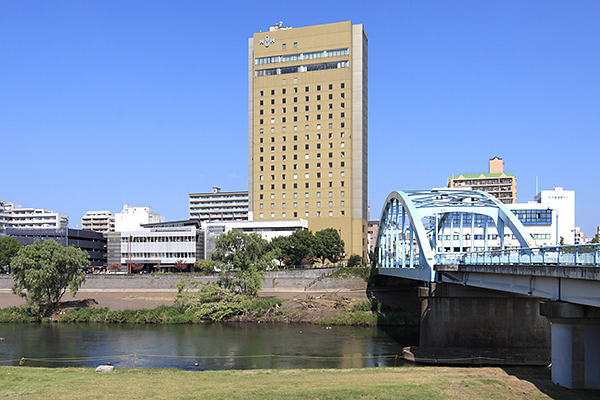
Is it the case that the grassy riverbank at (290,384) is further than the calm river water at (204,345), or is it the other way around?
the calm river water at (204,345)

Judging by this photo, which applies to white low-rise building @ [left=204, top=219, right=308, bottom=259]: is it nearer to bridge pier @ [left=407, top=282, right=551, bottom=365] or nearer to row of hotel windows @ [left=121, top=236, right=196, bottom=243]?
row of hotel windows @ [left=121, top=236, right=196, bottom=243]

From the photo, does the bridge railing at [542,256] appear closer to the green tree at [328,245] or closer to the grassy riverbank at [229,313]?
the grassy riverbank at [229,313]

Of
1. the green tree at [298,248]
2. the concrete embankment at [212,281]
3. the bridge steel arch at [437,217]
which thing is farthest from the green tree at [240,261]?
the green tree at [298,248]

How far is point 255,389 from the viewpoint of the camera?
84.9ft

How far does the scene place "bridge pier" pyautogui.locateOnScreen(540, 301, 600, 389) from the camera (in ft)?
78.7

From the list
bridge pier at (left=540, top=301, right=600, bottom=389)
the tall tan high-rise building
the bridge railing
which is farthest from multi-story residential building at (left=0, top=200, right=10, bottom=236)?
bridge pier at (left=540, top=301, right=600, bottom=389)

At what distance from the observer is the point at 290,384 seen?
89.1 ft

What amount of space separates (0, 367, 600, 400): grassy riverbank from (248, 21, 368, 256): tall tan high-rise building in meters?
85.4

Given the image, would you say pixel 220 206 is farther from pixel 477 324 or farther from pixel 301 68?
pixel 477 324

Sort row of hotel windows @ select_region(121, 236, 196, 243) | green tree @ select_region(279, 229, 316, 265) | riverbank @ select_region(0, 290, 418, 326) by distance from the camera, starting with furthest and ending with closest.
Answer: row of hotel windows @ select_region(121, 236, 196, 243) < green tree @ select_region(279, 229, 316, 265) < riverbank @ select_region(0, 290, 418, 326)

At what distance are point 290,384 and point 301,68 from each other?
332ft

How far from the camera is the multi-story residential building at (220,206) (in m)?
181

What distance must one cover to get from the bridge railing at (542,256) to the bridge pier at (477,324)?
372 centimetres

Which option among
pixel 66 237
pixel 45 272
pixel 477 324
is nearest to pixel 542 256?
pixel 477 324
